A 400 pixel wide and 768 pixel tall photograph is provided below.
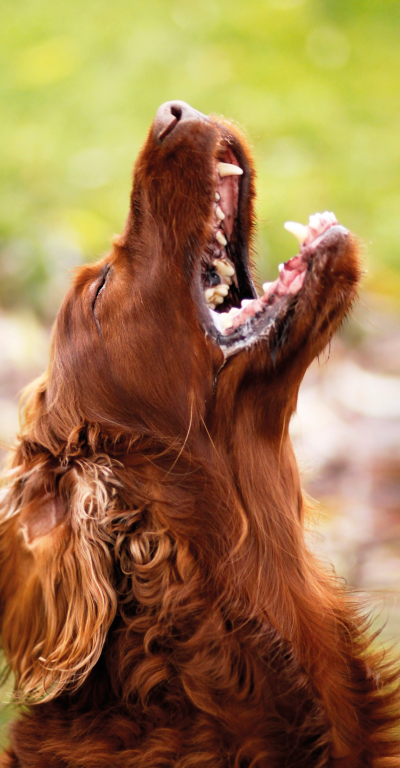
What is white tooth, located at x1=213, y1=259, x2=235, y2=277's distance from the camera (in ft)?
9.71

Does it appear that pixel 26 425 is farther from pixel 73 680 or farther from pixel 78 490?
pixel 73 680

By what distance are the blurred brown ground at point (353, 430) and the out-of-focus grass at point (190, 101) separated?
0.38 m

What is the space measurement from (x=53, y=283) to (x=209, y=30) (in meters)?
4.23

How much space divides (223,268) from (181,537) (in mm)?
920

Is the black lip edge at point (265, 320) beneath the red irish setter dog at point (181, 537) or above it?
above

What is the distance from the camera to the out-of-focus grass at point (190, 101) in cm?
652

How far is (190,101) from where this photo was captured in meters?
7.93

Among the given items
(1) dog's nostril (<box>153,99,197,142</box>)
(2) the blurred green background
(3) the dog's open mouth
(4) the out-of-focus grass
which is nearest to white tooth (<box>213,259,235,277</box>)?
(3) the dog's open mouth

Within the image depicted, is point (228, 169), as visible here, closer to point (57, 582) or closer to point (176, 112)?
point (176, 112)

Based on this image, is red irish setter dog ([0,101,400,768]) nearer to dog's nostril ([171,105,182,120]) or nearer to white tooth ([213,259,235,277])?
dog's nostril ([171,105,182,120])

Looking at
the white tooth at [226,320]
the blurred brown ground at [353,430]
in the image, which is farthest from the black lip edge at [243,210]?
the blurred brown ground at [353,430]

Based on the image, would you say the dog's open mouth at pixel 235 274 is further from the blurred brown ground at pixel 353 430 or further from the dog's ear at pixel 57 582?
the blurred brown ground at pixel 353 430

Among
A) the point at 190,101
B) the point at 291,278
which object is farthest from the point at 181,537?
the point at 190,101

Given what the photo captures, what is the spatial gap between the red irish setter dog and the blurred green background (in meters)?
0.80
